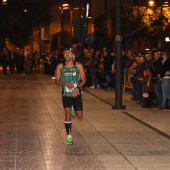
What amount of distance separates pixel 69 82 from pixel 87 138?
1.61m

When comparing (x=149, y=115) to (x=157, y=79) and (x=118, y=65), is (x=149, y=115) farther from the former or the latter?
(x=118, y=65)

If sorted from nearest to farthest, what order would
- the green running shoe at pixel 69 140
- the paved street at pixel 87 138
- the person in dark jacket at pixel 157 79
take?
the paved street at pixel 87 138 → the green running shoe at pixel 69 140 → the person in dark jacket at pixel 157 79

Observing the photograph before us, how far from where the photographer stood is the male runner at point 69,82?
12.8 m

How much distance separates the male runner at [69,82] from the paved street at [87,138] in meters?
0.73

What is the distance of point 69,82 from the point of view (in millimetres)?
12844

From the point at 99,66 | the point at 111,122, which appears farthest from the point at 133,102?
the point at 99,66

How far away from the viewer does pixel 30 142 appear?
13.2 metres

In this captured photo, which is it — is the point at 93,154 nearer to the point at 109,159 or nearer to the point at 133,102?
the point at 109,159

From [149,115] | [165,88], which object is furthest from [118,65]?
[149,115]

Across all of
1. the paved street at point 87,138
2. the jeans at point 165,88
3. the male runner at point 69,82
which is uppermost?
the male runner at point 69,82

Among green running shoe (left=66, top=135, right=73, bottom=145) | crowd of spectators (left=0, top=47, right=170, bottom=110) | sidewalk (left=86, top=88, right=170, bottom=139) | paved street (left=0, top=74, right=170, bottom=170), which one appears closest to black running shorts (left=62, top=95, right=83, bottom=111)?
green running shoe (left=66, top=135, right=73, bottom=145)

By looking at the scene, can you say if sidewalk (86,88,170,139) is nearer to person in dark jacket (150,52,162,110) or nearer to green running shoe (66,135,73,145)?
person in dark jacket (150,52,162,110)

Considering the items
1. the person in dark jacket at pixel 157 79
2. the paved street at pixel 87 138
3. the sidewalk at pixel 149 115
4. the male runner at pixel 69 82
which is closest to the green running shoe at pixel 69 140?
the male runner at pixel 69 82

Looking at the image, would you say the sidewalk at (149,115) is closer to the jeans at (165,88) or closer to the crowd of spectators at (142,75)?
the crowd of spectators at (142,75)
